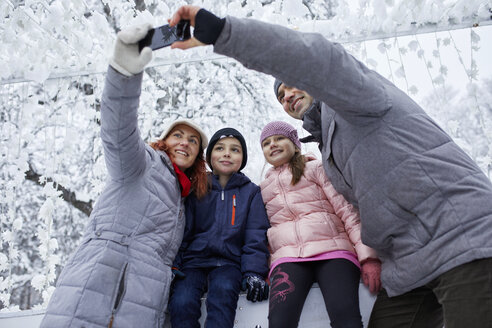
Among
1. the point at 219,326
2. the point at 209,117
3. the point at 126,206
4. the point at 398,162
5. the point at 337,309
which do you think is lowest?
the point at 219,326

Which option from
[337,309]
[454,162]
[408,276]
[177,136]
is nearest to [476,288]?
[408,276]

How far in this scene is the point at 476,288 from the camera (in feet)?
3.50

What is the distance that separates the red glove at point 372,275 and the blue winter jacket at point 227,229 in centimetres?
55

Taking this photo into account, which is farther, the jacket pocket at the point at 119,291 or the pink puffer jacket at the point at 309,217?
the pink puffer jacket at the point at 309,217

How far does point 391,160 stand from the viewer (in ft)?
4.00

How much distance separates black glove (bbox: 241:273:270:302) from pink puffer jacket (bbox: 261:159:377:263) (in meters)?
0.17

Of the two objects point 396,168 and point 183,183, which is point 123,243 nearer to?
point 183,183

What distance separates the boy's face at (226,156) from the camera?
2.33 m

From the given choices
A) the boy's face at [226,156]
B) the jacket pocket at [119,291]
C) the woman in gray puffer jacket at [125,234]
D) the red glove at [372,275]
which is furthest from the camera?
the boy's face at [226,156]

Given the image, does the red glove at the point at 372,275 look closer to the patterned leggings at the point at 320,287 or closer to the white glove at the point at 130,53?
the patterned leggings at the point at 320,287

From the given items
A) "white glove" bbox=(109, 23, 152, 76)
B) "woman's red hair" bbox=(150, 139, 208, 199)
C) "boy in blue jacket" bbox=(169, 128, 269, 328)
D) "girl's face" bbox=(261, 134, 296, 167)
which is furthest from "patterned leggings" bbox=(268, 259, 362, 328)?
"white glove" bbox=(109, 23, 152, 76)

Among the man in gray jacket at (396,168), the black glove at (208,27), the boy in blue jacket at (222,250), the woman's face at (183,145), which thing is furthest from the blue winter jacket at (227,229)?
the black glove at (208,27)

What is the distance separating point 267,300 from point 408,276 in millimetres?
787

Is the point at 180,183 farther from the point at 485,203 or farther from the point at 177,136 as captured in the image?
the point at 485,203
